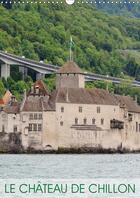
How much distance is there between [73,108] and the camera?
122000mm

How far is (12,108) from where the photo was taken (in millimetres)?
121375

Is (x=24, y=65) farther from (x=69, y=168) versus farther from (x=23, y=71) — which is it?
(x=69, y=168)

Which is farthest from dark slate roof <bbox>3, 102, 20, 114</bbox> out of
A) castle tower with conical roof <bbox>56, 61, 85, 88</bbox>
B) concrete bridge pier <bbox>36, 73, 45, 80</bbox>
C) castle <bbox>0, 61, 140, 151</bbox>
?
concrete bridge pier <bbox>36, 73, 45, 80</bbox>

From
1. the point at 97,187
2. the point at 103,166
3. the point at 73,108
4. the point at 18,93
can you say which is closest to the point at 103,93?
the point at 73,108

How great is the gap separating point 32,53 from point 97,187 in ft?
380

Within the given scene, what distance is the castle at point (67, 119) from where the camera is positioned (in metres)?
121

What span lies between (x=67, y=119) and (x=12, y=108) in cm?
453

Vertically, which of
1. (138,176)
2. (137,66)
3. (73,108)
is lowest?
(137,66)

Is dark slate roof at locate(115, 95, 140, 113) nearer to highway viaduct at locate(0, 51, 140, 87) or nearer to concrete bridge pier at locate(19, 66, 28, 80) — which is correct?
highway viaduct at locate(0, 51, 140, 87)

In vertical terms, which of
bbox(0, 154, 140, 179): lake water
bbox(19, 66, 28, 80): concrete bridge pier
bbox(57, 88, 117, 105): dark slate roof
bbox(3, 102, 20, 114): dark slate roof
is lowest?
bbox(19, 66, 28, 80): concrete bridge pier

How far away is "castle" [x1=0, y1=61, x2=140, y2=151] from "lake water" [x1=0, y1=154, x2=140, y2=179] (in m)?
18.4

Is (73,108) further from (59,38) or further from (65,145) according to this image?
(59,38)

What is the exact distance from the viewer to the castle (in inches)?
4756

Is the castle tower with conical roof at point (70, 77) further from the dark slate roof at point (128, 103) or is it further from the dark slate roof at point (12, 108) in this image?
the dark slate roof at point (12, 108)
